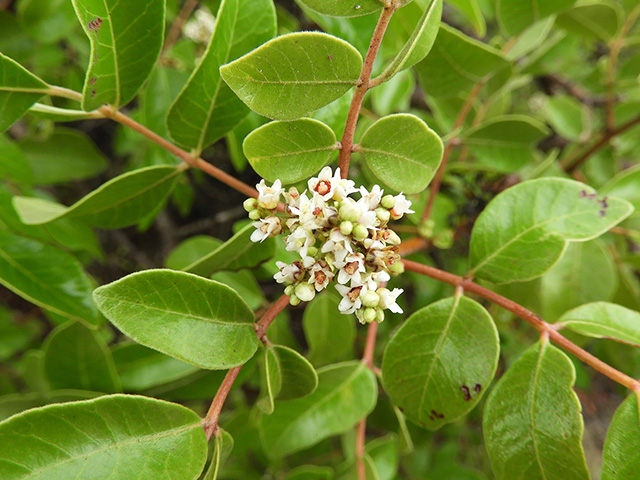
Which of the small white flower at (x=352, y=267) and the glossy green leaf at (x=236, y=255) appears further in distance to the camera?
the glossy green leaf at (x=236, y=255)

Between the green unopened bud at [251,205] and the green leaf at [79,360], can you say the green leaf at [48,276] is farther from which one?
the green unopened bud at [251,205]

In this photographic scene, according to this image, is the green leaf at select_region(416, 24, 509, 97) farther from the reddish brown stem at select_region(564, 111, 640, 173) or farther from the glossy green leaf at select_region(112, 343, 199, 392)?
the glossy green leaf at select_region(112, 343, 199, 392)

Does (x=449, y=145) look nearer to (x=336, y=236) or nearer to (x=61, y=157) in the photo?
(x=336, y=236)

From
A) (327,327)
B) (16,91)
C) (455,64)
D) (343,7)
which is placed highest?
(343,7)

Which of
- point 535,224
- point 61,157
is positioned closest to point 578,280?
point 535,224

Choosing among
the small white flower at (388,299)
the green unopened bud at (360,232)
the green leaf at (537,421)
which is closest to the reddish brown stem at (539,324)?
the green leaf at (537,421)

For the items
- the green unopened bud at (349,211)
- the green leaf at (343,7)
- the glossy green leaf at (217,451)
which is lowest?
the glossy green leaf at (217,451)

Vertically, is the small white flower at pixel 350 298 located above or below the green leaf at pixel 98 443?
above
